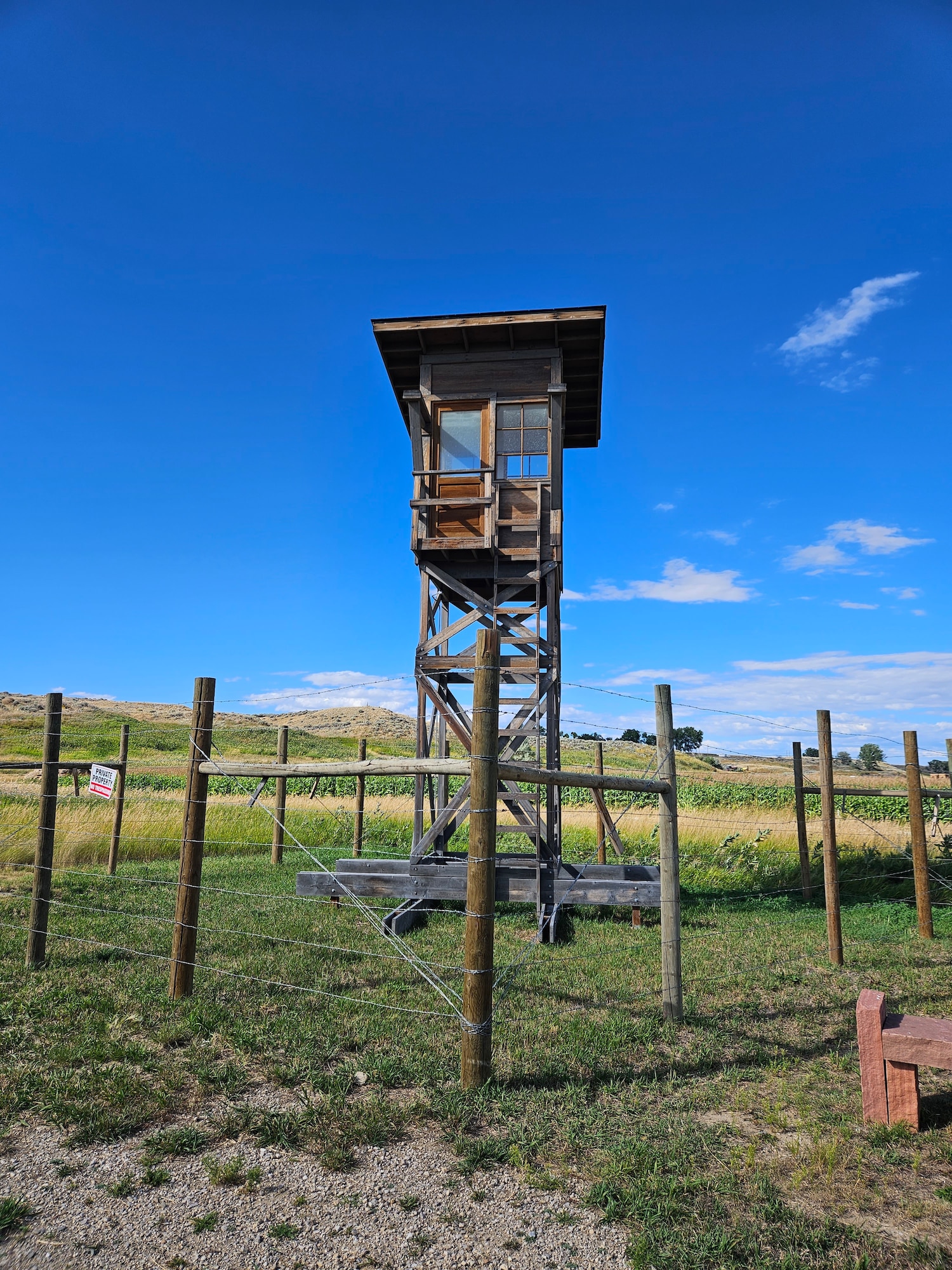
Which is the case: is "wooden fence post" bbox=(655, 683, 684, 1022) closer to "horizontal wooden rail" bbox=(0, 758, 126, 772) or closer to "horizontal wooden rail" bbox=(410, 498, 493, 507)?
"horizontal wooden rail" bbox=(410, 498, 493, 507)

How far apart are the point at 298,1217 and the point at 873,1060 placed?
337 cm

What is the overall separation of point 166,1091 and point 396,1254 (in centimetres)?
216

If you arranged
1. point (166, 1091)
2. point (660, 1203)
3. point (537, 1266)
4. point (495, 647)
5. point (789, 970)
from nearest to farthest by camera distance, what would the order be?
point (537, 1266), point (660, 1203), point (166, 1091), point (495, 647), point (789, 970)

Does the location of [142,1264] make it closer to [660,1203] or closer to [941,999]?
[660,1203]

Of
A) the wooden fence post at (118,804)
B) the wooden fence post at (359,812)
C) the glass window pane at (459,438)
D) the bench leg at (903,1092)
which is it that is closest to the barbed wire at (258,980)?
the bench leg at (903,1092)

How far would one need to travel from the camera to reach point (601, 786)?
625 centimetres

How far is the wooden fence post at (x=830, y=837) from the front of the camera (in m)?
8.23

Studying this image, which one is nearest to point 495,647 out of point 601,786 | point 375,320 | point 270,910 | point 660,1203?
point 601,786

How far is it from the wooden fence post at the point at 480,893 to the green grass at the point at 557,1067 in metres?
0.23

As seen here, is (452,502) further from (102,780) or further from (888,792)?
(888,792)

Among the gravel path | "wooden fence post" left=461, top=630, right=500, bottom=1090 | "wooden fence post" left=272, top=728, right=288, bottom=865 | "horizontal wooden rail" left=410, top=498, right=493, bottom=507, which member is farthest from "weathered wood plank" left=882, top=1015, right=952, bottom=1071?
"wooden fence post" left=272, top=728, right=288, bottom=865

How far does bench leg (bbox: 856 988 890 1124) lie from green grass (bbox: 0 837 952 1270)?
0.38 feet

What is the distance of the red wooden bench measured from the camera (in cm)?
450

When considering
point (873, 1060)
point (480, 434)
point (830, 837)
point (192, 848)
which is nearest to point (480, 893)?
point (873, 1060)
